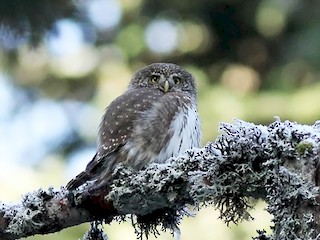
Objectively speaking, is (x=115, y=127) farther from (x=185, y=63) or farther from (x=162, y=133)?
(x=185, y=63)

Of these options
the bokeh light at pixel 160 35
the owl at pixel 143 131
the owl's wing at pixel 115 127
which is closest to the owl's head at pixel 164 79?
the owl at pixel 143 131

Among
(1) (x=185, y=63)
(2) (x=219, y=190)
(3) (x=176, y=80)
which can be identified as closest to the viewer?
(2) (x=219, y=190)

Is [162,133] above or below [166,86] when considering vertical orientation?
below

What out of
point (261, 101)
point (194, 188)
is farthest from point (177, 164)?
point (261, 101)

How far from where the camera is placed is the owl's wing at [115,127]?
11.5ft

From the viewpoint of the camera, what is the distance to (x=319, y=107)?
25.8 feet

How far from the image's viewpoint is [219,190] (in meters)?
2.72

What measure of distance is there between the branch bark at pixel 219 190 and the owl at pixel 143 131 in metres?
0.25

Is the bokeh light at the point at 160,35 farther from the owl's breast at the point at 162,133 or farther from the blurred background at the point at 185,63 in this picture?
the owl's breast at the point at 162,133

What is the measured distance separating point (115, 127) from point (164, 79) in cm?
→ 85

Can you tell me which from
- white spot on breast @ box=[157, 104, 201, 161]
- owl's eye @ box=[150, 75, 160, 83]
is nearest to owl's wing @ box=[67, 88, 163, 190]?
white spot on breast @ box=[157, 104, 201, 161]

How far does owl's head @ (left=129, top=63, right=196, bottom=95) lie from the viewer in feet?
14.9

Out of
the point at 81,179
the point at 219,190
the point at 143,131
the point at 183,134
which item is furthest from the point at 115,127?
the point at 219,190

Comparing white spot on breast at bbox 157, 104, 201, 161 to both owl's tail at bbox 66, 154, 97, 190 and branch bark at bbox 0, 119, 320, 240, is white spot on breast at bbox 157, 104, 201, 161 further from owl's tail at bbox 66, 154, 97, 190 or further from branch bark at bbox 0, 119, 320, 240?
branch bark at bbox 0, 119, 320, 240
